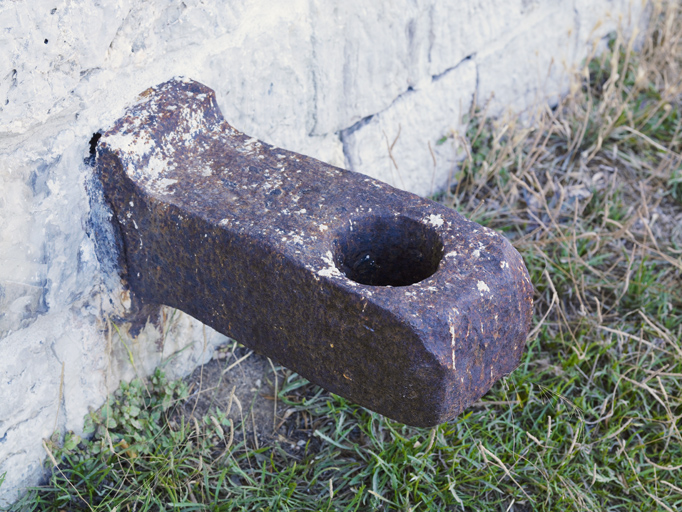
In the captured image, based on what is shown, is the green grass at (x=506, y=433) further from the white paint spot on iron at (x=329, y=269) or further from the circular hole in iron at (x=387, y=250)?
the white paint spot on iron at (x=329, y=269)

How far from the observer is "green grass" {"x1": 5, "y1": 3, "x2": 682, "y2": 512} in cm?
156

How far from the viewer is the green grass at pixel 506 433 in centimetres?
156

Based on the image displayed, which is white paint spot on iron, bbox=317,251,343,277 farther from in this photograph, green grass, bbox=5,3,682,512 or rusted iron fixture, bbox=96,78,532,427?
green grass, bbox=5,3,682,512

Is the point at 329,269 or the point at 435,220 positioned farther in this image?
the point at 435,220

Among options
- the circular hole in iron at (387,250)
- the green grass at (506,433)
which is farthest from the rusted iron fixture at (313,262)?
the green grass at (506,433)

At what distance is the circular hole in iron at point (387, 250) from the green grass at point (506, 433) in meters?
0.49

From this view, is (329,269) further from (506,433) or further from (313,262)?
(506,433)

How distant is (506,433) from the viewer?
1.77m

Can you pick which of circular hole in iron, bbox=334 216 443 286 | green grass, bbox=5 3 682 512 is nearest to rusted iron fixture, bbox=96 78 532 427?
circular hole in iron, bbox=334 216 443 286

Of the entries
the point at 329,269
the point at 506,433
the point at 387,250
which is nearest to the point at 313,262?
the point at 329,269

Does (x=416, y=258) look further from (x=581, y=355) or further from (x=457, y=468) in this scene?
(x=581, y=355)

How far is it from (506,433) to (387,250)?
760 mm

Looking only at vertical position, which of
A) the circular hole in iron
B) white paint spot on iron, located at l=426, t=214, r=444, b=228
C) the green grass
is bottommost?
the green grass

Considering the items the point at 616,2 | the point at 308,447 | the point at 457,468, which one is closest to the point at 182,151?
the point at 308,447
